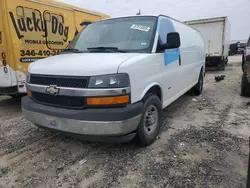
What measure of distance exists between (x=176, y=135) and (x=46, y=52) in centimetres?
424

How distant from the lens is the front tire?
305 centimetres

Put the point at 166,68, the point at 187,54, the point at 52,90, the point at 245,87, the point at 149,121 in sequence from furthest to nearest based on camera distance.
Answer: the point at 245,87
the point at 187,54
the point at 166,68
the point at 149,121
the point at 52,90

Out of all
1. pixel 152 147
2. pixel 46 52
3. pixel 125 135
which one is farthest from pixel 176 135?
pixel 46 52

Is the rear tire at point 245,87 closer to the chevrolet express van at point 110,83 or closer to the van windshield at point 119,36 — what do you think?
the chevrolet express van at point 110,83

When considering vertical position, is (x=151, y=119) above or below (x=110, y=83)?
below

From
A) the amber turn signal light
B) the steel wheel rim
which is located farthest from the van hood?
the steel wheel rim

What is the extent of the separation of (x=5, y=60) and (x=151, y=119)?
3.90 m

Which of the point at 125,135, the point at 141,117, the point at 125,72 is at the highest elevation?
the point at 125,72

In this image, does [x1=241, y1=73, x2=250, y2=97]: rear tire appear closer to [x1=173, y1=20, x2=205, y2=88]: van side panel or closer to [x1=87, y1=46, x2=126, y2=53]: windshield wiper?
[x1=173, y1=20, x2=205, y2=88]: van side panel

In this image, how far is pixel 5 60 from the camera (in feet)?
16.4

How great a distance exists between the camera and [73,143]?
3537 millimetres

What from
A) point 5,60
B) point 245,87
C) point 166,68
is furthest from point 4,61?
point 245,87

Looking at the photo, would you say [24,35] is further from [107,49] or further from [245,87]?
[245,87]

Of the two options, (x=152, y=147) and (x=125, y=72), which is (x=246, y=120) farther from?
(x=125, y=72)
